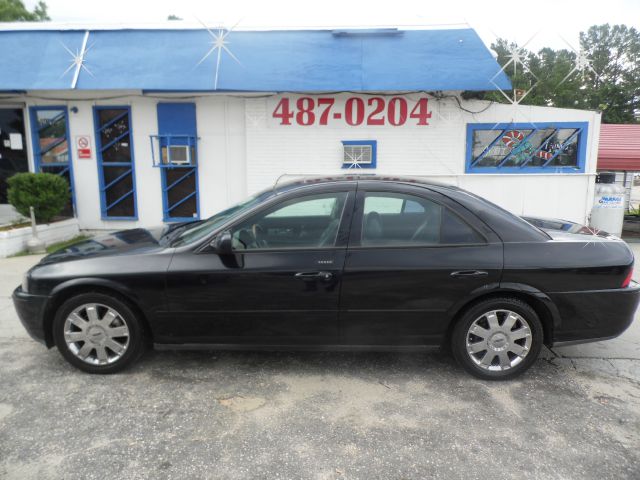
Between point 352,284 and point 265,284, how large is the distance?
0.63 metres

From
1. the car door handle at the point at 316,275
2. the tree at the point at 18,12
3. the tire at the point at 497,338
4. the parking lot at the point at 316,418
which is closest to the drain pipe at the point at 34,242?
the parking lot at the point at 316,418

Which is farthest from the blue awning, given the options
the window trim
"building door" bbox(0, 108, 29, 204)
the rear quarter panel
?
the rear quarter panel

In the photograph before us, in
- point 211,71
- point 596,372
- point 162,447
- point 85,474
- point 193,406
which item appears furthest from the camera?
point 211,71

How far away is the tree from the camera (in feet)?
78.3

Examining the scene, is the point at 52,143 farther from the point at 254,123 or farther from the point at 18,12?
the point at 18,12

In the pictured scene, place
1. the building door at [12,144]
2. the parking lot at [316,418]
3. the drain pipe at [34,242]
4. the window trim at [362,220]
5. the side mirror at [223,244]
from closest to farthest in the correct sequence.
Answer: the parking lot at [316,418], the side mirror at [223,244], the window trim at [362,220], the drain pipe at [34,242], the building door at [12,144]

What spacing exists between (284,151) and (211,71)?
1.82m

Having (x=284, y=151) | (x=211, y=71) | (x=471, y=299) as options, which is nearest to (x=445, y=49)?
(x=284, y=151)

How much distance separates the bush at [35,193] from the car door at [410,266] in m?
6.43

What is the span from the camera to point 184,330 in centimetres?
357

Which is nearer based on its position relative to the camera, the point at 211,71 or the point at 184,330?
the point at 184,330

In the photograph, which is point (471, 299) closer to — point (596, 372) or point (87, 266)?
point (596, 372)

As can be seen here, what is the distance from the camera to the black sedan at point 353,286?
347 centimetres

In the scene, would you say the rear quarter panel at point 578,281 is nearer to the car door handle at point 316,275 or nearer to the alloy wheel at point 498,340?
the alloy wheel at point 498,340
